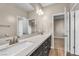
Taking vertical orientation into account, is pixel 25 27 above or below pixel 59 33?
above

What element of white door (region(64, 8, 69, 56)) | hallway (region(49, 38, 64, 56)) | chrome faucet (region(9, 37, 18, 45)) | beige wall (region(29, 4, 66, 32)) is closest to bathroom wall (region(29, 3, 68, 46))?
beige wall (region(29, 4, 66, 32))

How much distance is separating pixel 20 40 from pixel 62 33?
2.73ft

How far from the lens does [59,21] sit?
1612 mm

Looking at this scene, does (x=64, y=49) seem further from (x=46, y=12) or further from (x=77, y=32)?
(x=46, y=12)

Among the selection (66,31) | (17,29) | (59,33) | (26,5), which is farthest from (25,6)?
(66,31)

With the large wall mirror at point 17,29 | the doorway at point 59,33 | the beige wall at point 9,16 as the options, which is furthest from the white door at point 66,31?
the beige wall at point 9,16

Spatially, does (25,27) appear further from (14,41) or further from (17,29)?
(14,41)

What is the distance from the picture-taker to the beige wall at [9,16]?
54.9 inches

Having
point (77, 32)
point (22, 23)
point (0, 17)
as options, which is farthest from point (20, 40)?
point (77, 32)

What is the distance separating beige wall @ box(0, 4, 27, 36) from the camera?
1.40 meters

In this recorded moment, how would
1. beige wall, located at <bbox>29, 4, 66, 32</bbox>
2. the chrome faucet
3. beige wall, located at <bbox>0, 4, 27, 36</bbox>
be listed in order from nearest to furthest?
beige wall, located at <bbox>0, 4, 27, 36</bbox>, the chrome faucet, beige wall, located at <bbox>29, 4, 66, 32</bbox>

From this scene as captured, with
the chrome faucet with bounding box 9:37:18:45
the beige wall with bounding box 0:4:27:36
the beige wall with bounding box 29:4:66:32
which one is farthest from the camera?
the beige wall with bounding box 29:4:66:32

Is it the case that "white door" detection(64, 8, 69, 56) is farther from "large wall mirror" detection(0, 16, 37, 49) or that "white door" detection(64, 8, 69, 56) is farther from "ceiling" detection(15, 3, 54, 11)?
"large wall mirror" detection(0, 16, 37, 49)

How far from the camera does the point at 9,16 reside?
1.47 metres
